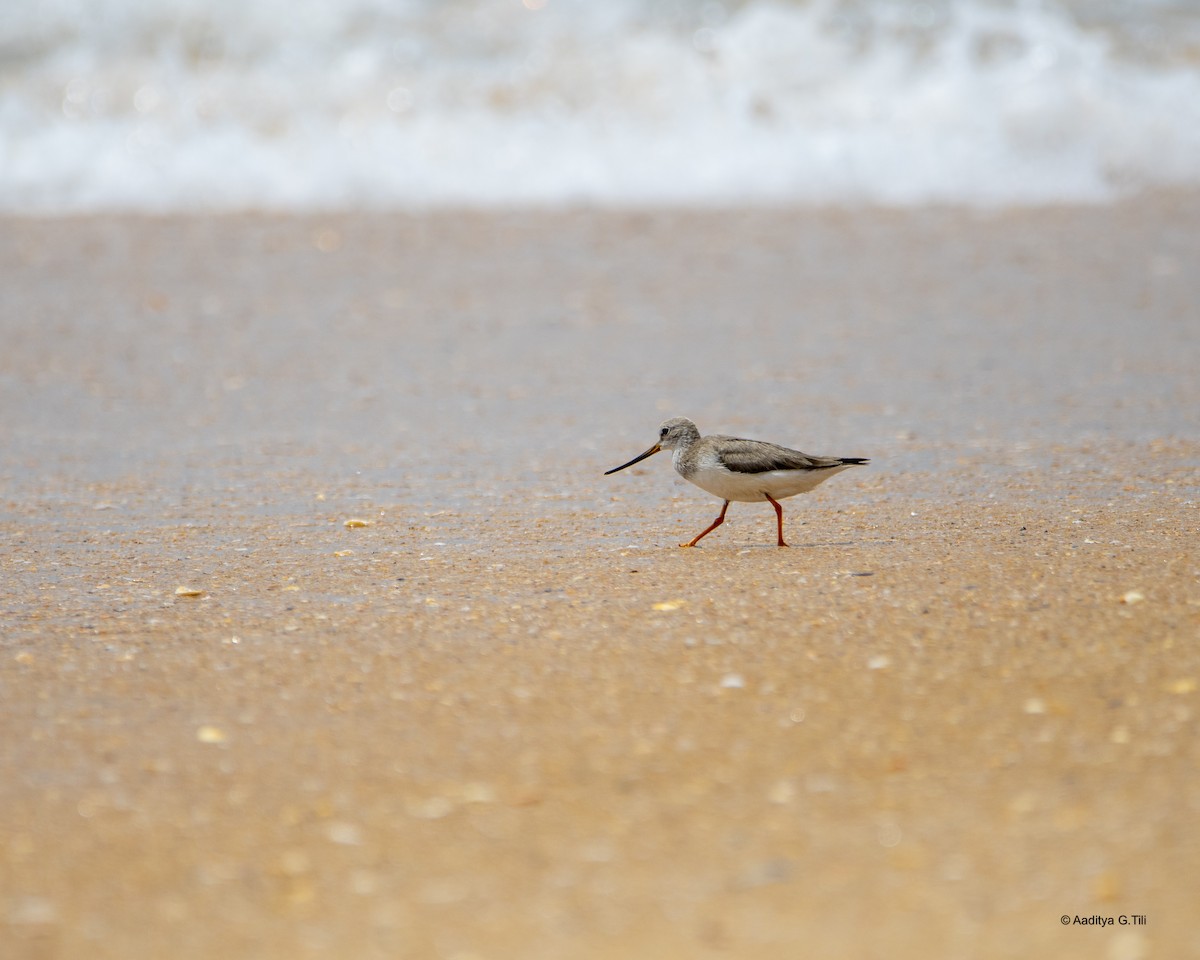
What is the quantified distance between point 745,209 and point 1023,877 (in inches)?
381

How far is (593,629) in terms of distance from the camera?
184 inches

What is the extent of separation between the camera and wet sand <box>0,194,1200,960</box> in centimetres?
317

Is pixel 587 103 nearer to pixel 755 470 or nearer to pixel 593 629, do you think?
pixel 755 470

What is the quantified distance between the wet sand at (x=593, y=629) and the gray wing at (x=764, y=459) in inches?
13.0

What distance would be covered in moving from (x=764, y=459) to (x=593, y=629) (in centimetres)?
126

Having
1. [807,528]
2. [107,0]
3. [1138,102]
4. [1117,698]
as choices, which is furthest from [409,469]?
[107,0]

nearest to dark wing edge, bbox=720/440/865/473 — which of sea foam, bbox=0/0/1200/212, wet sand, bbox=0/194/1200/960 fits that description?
wet sand, bbox=0/194/1200/960

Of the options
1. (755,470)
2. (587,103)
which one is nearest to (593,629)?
(755,470)

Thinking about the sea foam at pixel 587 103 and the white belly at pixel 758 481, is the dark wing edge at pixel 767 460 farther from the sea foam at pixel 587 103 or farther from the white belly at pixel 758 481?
the sea foam at pixel 587 103

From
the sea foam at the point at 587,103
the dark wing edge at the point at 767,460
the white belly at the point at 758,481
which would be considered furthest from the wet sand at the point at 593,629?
the sea foam at the point at 587,103

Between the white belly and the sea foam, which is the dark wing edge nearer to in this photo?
the white belly

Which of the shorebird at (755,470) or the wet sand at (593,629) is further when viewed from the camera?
the shorebird at (755,470)

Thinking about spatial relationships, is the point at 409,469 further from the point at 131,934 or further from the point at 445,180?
the point at 445,180

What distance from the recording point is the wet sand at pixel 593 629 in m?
3.17
